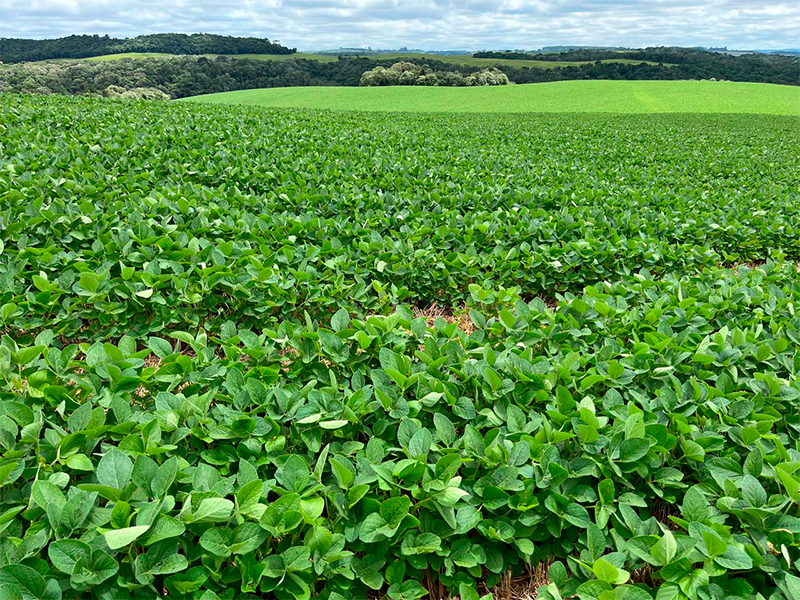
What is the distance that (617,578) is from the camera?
1.65 m

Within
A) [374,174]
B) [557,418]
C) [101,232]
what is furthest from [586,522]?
[374,174]

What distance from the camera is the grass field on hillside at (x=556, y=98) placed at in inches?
1465

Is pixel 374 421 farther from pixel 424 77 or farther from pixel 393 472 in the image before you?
pixel 424 77

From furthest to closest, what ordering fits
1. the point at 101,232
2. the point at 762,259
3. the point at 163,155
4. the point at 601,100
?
1. the point at 601,100
2. the point at 163,155
3. the point at 762,259
4. the point at 101,232

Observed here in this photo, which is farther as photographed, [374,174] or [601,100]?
[601,100]

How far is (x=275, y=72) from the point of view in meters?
59.2

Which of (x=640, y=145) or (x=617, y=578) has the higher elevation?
(x=640, y=145)

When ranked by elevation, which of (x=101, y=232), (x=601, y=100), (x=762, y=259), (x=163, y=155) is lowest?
(x=762, y=259)

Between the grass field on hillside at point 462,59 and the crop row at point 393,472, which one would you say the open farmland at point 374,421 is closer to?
the crop row at point 393,472

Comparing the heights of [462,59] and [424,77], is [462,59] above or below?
above

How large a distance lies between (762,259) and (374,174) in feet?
20.8

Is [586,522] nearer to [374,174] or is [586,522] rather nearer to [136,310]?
[136,310]

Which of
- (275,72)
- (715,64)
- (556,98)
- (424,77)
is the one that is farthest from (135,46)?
(715,64)

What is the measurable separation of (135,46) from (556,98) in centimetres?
6266
